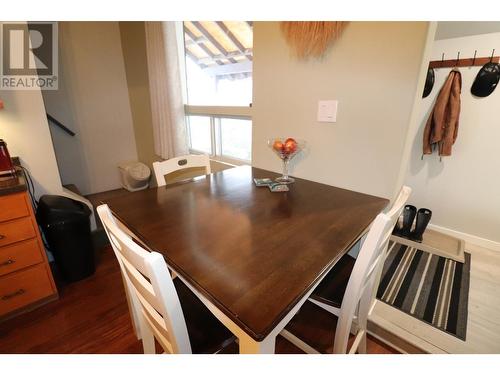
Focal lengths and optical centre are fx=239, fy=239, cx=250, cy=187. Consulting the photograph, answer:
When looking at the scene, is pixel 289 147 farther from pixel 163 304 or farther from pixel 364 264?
pixel 163 304

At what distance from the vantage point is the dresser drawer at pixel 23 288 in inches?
55.5

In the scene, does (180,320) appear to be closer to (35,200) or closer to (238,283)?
(238,283)

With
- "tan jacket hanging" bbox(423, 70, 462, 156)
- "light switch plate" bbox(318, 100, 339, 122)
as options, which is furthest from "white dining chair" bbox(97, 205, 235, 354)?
"tan jacket hanging" bbox(423, 70, 462, 156)

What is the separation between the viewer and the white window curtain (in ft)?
7.67

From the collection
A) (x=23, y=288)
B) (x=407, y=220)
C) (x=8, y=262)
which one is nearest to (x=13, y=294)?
(x=23, y=288)

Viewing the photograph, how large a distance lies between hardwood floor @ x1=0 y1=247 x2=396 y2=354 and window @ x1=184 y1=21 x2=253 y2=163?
1547mm

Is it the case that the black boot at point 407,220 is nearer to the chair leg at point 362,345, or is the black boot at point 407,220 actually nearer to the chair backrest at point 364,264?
the chair leg at point 362,345

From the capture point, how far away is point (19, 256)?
55.2 inches

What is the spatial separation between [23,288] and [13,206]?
548 mm

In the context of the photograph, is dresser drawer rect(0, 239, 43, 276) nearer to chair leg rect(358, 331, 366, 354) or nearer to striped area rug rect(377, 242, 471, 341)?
chair leg rect(358, 331, 366, 354)

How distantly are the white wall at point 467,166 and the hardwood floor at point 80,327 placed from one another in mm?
1644

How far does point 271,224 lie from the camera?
2.96 feet
